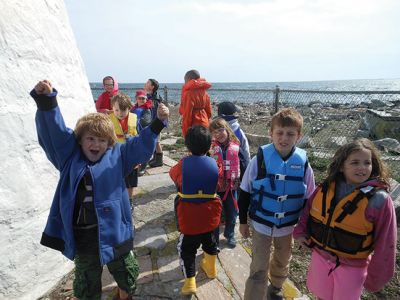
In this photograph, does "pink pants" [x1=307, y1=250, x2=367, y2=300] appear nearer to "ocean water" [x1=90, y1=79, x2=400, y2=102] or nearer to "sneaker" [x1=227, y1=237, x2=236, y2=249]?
"sneaker" [x1=227, y1=237, x2=236, y2=249]

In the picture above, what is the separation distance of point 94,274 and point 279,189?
150 centimetres

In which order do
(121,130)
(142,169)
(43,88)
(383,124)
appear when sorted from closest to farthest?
1. (43,88)
2. (121,130)
3. (142,169)
4. (383,124)

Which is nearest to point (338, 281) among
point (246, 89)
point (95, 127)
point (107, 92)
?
point (95, 127)

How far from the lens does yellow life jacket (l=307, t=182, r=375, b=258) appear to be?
6.14ft

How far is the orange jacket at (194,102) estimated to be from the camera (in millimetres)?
4148

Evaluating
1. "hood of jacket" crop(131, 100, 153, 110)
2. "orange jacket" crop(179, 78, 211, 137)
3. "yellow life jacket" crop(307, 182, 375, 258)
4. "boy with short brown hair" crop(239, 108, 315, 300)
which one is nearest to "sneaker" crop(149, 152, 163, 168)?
"hood of jacket" crop(131, 100, 153, 110)

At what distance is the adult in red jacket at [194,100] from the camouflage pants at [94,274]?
2.40 m

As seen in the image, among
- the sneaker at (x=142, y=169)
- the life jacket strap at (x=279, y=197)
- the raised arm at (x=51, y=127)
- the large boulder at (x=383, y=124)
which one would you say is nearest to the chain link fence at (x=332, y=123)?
the large boulder at (x=383, y=124)

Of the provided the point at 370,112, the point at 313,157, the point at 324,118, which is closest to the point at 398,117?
the point at 370,112

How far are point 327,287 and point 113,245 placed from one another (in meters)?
1.52

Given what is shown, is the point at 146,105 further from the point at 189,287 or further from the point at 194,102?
the point at 189,287

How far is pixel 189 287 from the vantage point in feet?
8.28

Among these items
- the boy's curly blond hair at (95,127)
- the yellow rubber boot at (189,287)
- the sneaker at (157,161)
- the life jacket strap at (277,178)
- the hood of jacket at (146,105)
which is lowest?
the yellow rubber boot at (189,287)

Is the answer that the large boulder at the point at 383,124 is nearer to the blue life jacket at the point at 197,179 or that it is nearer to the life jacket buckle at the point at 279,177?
the life jacket buckle at the point at 279,177
